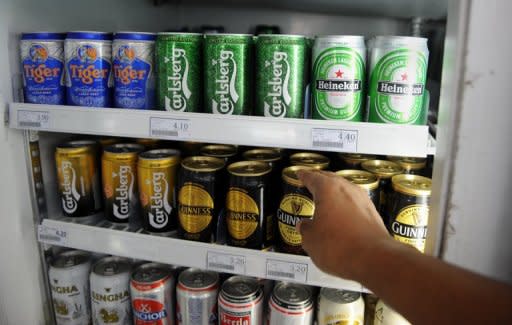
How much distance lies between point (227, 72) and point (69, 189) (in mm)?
535

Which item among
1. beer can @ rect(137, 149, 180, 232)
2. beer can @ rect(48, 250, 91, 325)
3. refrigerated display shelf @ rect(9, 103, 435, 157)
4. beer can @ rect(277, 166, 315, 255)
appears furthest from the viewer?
beer can @ rect(48, 250, 91, 325)

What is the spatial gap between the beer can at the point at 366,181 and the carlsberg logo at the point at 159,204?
424mm

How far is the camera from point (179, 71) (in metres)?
0.95

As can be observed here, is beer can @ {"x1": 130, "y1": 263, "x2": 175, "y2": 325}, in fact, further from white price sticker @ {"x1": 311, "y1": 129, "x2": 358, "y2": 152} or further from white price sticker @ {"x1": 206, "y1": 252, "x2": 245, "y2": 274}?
white price sticker @ {"x1": 311, "y1": 129, "x2": 358, "y2": 152}

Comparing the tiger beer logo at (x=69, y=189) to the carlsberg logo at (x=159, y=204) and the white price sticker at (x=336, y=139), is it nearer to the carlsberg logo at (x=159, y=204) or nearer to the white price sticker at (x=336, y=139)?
the carlsberg logo at (x=159, y=204)

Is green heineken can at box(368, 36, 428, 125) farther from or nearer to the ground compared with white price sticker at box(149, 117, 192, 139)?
farther from the ground

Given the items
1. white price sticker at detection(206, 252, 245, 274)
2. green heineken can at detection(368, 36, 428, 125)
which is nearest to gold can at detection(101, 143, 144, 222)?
white price sticker at detection(206, 252, 245, 274)

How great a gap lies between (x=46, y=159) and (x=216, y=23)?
2.85ft

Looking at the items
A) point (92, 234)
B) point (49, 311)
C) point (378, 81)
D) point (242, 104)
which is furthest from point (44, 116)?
point (378, 81)

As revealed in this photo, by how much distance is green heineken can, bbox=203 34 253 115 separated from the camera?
0.91 m

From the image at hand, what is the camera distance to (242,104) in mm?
942

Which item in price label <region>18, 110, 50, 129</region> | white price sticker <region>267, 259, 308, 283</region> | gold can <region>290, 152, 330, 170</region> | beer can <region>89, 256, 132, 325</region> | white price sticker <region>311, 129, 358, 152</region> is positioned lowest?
beer can <region>89, 256, 132, 325</region>

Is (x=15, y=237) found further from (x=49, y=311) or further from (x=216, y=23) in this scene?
(x=216, y=23)

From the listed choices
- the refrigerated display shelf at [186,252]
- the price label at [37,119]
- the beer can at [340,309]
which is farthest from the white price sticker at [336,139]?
the price label at [37,119]
